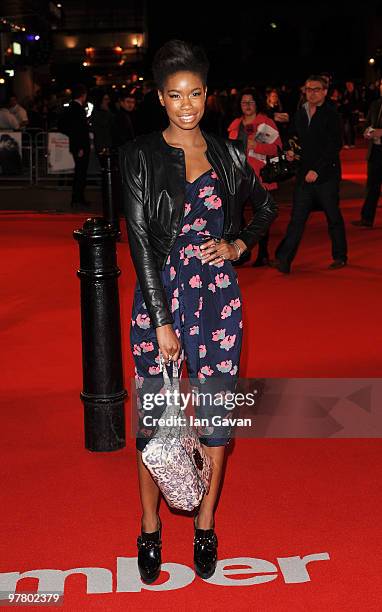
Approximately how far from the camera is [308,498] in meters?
4.77

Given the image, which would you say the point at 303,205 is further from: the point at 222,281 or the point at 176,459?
the point at 176,459

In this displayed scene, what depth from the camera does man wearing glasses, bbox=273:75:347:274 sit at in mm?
10008

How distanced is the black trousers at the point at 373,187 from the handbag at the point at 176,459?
1049 centimetres

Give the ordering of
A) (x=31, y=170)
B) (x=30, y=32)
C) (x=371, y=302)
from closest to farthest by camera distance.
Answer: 1. (x=371, y=302)
2. (x=31, y=170)
3. (x=30, y=32)

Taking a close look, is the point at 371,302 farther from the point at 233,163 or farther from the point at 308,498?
the point at 233,163

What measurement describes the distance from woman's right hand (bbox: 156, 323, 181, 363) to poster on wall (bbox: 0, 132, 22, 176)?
665 inches

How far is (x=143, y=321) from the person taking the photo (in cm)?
383

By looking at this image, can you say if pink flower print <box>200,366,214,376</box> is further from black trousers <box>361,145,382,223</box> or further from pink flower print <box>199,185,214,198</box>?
black trousers <box>361,145,382,223</box>

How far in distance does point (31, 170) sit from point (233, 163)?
54.2 feet

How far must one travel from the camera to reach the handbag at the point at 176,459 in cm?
360

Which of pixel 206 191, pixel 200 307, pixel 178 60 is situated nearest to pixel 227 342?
pixel 200 307

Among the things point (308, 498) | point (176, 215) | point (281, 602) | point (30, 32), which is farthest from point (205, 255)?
point (30, 32)

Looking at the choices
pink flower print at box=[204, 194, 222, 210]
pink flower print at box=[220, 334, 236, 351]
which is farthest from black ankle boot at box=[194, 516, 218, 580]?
pink flower print at box=[204, 194, 222, 210]

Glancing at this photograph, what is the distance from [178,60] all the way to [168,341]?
3.13 ft
